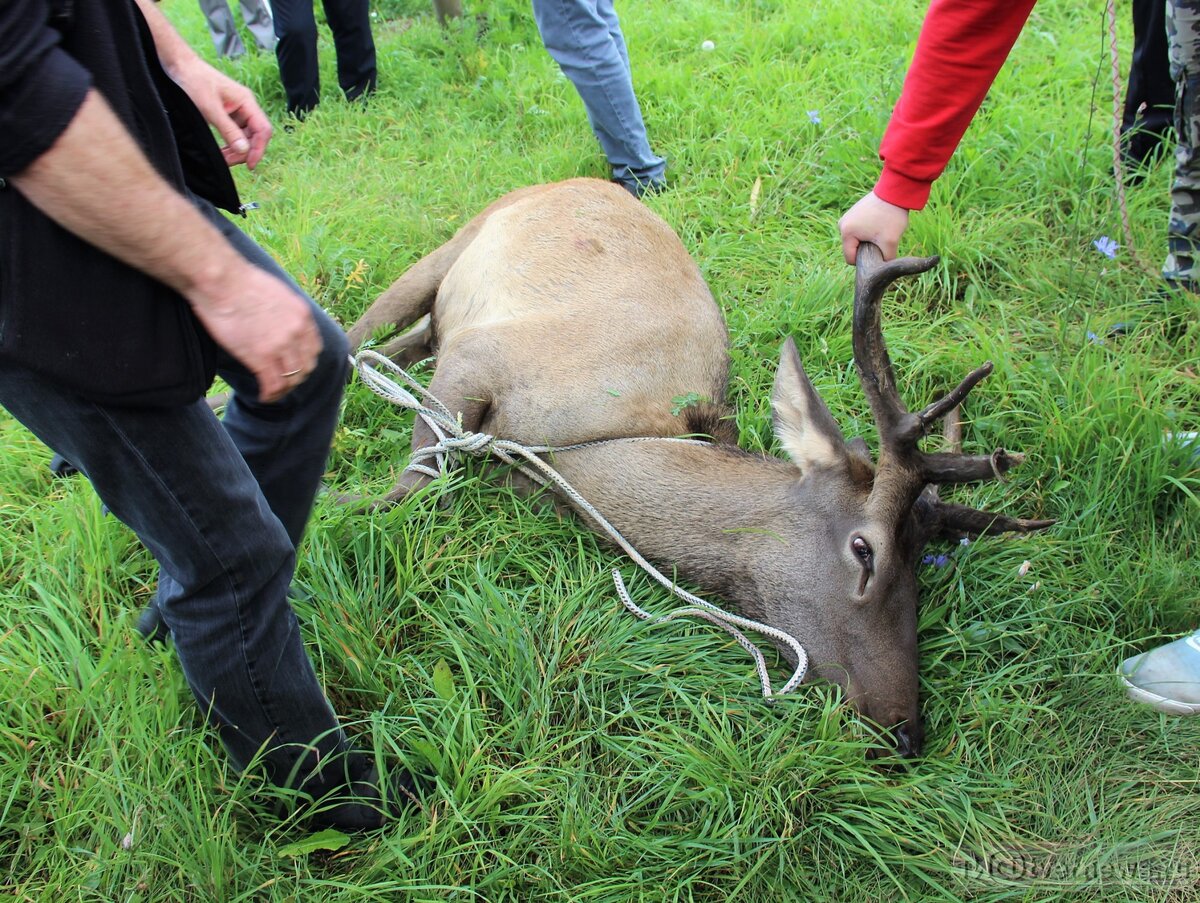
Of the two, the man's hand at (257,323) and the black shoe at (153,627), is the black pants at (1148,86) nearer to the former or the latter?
the man's hand at (257,323)

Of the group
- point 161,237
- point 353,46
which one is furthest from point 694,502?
point 353,46

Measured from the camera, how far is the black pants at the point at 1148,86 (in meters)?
4.57

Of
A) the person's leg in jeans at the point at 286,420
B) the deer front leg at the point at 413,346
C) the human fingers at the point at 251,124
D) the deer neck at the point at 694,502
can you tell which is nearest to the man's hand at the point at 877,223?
the deer neck at the point at 694,502

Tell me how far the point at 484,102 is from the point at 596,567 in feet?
14.1

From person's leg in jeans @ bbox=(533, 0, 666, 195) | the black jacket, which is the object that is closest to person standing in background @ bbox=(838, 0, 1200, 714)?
the black jacket

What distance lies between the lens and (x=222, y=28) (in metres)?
8.60

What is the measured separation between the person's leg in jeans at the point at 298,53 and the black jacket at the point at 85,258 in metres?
5.41

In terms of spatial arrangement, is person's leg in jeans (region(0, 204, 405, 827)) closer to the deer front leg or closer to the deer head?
the deer head

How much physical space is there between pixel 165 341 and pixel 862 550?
209 cm

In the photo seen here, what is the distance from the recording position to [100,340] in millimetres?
1700

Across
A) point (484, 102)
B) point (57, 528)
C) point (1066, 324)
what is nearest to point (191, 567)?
point (57, 528)

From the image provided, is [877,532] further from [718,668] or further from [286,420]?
[286,420]

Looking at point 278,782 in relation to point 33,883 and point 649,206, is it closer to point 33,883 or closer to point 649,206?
point 33,883

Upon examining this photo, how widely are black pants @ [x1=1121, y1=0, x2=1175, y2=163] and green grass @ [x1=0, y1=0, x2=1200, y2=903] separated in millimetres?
222
